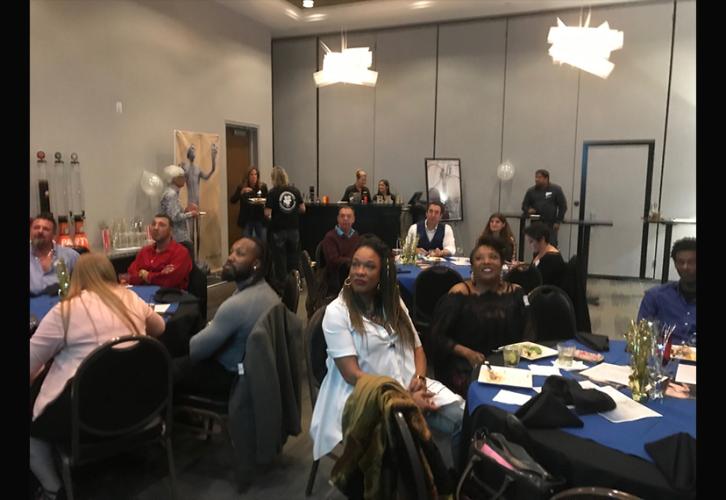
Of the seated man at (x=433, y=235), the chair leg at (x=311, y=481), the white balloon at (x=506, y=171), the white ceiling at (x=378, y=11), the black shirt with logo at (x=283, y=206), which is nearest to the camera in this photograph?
the chair leg at (x=311, y=481)

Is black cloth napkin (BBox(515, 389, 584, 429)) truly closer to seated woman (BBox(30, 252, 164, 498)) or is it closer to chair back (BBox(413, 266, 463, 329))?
seated woman (BBox(30, 252, 164, 498))

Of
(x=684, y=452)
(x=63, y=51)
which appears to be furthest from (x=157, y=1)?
(x=684, y=452)

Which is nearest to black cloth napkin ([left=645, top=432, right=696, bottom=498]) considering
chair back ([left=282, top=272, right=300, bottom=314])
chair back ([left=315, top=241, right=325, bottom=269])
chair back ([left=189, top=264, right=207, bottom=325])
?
chair back ([left=282, top=272, right=300, bottom=314])

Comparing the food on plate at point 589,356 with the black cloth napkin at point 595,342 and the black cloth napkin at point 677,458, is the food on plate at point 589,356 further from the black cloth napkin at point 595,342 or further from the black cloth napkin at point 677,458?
the black cloth napkin at point 677,458

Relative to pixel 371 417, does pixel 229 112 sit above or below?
above

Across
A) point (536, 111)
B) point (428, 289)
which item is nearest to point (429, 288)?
point (428, 289)

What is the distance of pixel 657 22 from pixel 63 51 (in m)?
8.20

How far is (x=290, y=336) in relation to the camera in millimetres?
2811

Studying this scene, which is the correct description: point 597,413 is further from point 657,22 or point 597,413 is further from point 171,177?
point 657,22

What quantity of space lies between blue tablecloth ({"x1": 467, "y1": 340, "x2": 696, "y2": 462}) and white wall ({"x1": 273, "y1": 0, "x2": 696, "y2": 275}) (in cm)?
689

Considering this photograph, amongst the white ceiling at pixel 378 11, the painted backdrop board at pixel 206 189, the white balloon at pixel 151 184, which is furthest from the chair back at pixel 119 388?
the white ceiling at pixel 378 11

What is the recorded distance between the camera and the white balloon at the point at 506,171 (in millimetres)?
9008

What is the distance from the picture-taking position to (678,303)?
302cm

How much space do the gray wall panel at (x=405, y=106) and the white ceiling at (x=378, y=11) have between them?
1.26 feet
